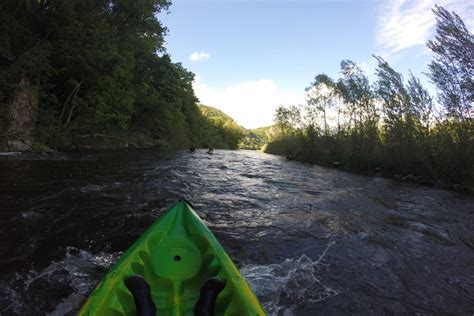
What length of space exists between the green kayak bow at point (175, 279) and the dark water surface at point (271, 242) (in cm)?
72

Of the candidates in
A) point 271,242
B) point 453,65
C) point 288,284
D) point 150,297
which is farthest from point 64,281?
point 453,65

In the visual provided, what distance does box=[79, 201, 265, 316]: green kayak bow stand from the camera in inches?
84.9

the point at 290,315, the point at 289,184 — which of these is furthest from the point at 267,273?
the point at 289,184

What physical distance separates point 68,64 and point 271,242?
1770 cm

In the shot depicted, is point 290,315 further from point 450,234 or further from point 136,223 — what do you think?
point 450,234

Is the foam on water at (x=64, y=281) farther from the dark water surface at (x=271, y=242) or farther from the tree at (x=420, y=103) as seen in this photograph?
the tree at (x=420, y=103)

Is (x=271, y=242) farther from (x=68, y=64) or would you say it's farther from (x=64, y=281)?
(x=68, y=64)

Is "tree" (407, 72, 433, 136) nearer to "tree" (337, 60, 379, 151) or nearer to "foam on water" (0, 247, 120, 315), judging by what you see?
"tree" (337, 60, 379, 151)

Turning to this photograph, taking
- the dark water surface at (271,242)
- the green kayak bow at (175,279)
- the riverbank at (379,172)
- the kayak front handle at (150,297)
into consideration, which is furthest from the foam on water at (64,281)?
the riverbank at (379,172)

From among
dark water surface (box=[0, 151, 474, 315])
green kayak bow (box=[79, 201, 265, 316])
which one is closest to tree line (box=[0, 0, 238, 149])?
dark water surface (box=[0, 151, 474, 315])

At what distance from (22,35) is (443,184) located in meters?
20.0

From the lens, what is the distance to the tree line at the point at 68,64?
15.0 meters

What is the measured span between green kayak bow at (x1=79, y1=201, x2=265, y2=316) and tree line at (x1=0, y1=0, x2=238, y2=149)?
14.2 metres

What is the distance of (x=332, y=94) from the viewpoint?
2772cm
